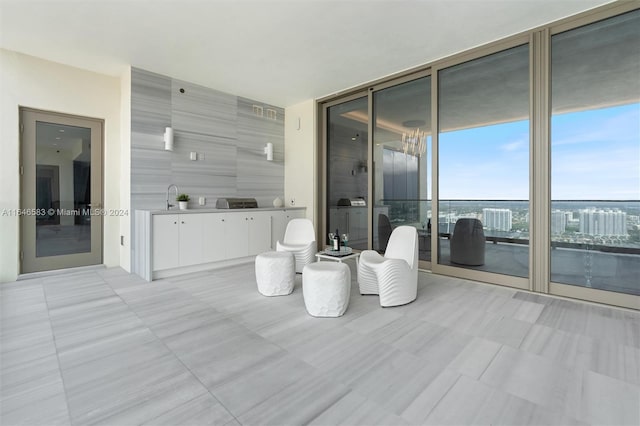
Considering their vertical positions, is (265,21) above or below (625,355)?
above

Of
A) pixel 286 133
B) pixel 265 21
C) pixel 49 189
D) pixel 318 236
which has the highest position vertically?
pixel 265 21

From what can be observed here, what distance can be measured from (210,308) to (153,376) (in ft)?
3.95

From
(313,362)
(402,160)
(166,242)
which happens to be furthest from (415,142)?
(166,242)

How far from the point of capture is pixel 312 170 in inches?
239

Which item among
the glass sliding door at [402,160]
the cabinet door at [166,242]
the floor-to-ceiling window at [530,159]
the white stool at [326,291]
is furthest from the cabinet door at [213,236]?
the floor-to-ceiling window at [530,159]

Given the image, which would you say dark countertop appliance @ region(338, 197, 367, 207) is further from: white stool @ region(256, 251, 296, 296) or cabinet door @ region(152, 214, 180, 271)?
cabinet door @ region(152, 214, 180, 271)

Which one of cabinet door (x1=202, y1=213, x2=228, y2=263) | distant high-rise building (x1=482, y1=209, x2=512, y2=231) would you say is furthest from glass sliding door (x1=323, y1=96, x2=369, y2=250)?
cabinet door (x1=202, y1=213, x2=228, y2=263)

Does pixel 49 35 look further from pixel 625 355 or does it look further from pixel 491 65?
pixel 625 355

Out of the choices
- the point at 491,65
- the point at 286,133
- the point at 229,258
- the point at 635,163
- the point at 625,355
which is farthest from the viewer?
the point at 286,133

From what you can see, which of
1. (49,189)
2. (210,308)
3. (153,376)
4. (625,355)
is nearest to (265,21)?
(210,308)

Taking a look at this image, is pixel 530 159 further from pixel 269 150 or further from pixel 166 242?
pixel 166 242

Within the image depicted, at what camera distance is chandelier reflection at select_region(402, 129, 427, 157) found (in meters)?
4.54

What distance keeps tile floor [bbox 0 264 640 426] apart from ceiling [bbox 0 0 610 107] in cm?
309

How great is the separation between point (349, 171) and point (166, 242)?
3.30 metres
